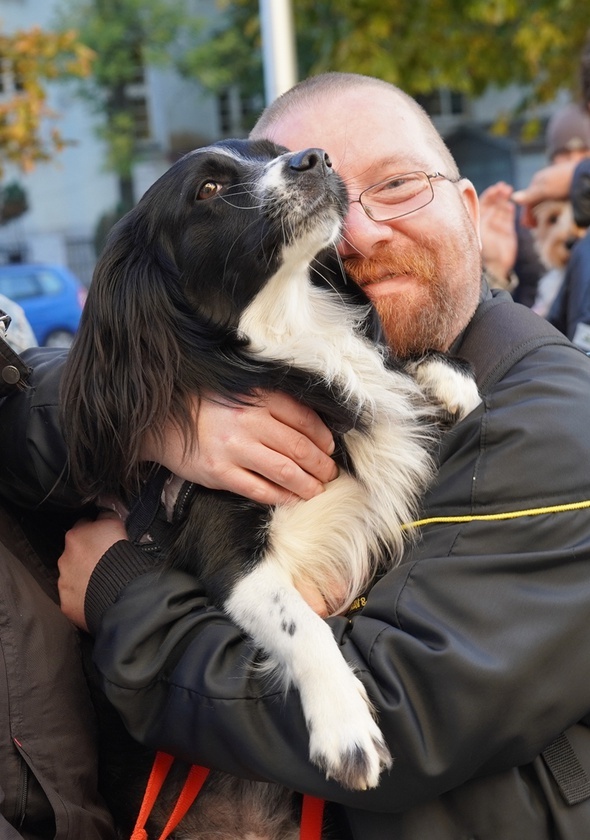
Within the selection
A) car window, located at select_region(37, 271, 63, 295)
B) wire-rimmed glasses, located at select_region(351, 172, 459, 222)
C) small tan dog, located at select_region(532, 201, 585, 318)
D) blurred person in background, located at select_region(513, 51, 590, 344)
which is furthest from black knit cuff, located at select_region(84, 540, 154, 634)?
car window, located at select_region(37, 271, 63, 295)

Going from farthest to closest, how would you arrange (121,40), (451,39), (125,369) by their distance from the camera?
(121,40), (451,39), (125,369)

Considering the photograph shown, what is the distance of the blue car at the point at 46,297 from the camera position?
13428mm

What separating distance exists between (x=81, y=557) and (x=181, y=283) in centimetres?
64

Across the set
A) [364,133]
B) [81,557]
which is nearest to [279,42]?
[364,133]

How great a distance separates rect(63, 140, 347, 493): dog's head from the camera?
209 centimetres

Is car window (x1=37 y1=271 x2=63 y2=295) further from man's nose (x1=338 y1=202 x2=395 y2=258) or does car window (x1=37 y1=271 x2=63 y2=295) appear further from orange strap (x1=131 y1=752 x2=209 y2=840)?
orange strap (x1=131 y1=752 x2=209 y2=840)

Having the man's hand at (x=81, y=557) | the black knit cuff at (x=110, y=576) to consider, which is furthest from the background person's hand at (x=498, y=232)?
the black knit cuff at (x=110, y=576)

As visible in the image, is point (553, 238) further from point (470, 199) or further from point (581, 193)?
point (470, 199)

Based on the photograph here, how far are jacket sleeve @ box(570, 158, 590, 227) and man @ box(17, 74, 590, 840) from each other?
4.84ft

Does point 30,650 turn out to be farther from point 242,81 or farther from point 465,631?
point 242,81

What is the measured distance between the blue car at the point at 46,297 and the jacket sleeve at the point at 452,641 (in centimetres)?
1171

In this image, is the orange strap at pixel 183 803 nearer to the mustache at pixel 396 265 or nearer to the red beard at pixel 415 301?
the red beard at pixel 415 301

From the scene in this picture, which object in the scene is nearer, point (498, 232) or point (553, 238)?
point (553, 238)

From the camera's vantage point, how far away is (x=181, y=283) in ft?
7.28
